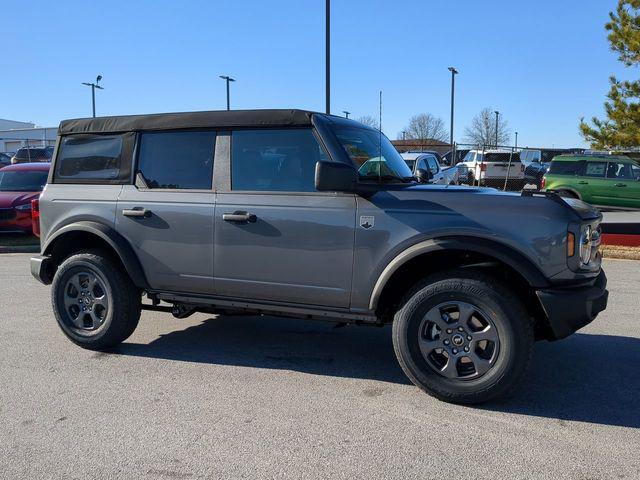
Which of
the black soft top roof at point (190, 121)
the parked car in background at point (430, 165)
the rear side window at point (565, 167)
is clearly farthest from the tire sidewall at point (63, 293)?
the rear side window at point (565, 167)

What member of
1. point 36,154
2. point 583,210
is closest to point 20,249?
point 583,210

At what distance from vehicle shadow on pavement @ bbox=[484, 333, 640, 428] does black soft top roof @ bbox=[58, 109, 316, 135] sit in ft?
8.25

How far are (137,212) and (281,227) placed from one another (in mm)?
1310

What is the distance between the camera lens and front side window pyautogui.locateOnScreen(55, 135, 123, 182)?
5188 mm

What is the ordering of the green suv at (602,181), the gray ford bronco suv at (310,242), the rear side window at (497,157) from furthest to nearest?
1. the rear side window at (497,157)
2. the green suv at (602,181)
3. the gray ford bronco suv at (310,242)

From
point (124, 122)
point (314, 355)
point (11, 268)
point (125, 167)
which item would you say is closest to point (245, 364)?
point (314, 355)

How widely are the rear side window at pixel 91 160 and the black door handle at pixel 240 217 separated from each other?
1140mm

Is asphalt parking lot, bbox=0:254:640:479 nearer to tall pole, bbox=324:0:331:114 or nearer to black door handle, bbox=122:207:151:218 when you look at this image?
black door handle, bbox=122:207:151:218

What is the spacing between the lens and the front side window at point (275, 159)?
448 cm

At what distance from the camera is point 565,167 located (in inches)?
719

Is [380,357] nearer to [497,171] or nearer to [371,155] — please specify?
[371,155]

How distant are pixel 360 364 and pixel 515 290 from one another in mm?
1456

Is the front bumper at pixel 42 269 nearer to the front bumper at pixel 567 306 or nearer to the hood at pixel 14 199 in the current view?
the front bumper at pixel 567 306

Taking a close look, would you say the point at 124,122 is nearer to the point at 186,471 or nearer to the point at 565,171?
the point at 186,471
